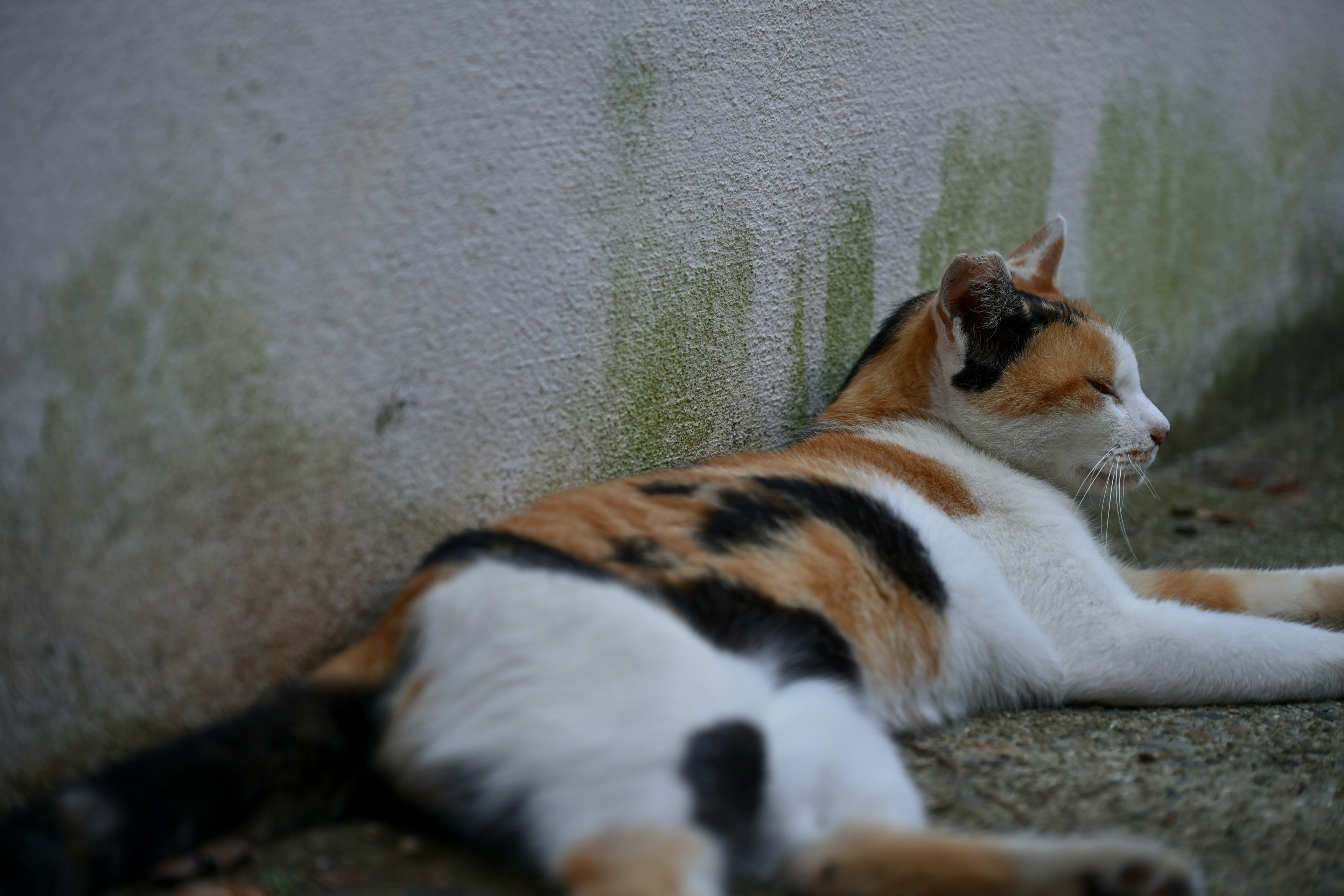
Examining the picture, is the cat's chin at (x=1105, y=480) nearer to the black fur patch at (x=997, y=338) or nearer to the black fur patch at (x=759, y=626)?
the black fur patch at (x=997, y=338)

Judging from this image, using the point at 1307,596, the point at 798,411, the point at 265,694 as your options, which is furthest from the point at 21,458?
the point at 1307,596

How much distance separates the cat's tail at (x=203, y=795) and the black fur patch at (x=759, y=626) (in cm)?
56

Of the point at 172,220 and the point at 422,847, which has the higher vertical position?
the point at 172,220

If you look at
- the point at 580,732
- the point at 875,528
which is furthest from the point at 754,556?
the point at 580,732

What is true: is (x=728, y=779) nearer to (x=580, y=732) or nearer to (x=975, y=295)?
(x=580, y=732)

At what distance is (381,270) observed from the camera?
83.5 inches

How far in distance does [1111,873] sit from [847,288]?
198 cm

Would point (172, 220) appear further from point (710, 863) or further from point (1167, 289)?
point (1167, 289)

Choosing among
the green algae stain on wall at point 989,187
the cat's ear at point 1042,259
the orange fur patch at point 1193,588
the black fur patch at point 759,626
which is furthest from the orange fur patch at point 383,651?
the green algae stain on wall at point 989,187

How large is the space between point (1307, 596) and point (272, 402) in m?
2.49

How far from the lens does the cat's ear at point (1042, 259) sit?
304cm

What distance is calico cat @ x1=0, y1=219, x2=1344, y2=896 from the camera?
5.13 ft

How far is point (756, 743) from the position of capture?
5.52 feet

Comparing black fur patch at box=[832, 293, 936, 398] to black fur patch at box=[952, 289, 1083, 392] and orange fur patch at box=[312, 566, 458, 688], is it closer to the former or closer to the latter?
black fur patch at box=[952, 289, 1083, 392]
